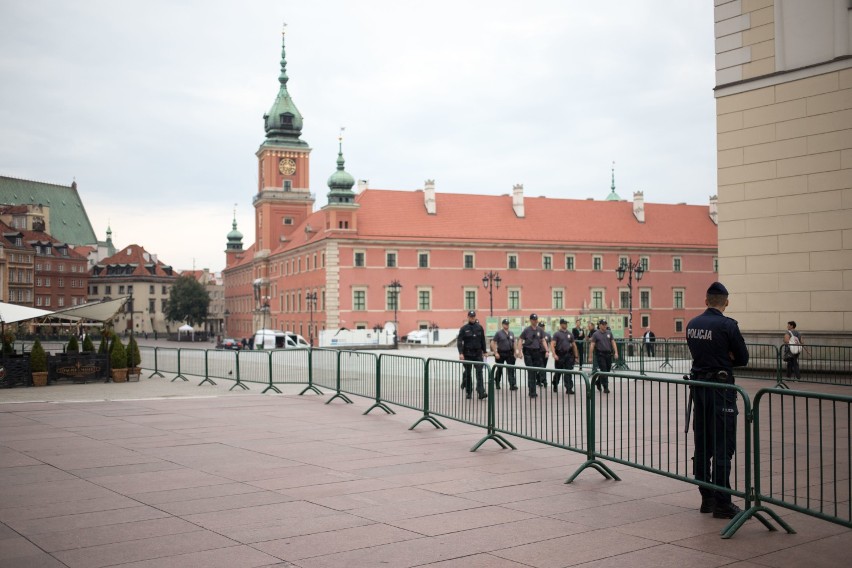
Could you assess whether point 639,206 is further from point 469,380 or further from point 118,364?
point 469,380

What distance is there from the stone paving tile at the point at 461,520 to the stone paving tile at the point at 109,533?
5.79 ft

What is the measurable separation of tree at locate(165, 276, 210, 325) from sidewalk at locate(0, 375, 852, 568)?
Answer: 111m

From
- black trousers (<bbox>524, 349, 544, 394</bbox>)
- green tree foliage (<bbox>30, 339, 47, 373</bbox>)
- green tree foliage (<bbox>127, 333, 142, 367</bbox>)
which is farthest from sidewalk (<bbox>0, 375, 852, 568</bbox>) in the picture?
green tree foliage (<bbox>127, 333, 142, 367</bbox>)

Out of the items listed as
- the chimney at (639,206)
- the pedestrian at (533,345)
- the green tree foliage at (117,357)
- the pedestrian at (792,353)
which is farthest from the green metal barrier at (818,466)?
the chimney at (639,206)

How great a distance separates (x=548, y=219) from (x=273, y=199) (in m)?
31.1

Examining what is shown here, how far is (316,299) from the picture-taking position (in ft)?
245

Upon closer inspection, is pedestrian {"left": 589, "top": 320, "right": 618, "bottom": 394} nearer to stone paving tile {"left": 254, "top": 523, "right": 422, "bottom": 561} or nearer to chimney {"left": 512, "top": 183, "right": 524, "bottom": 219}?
stone paving tile {"left": 254, "top": 523, "right": 422, "bottom": 561}

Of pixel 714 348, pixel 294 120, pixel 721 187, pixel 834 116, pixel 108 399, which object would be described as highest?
pixel 294 120

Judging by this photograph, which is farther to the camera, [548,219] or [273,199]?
[273,199]

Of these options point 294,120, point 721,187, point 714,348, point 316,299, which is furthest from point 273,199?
point 714,348

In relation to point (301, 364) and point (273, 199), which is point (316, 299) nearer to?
point (273, 199)

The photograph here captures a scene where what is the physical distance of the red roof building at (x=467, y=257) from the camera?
71.8 meters

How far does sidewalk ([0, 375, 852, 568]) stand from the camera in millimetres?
5895

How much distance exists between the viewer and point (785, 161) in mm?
22172
